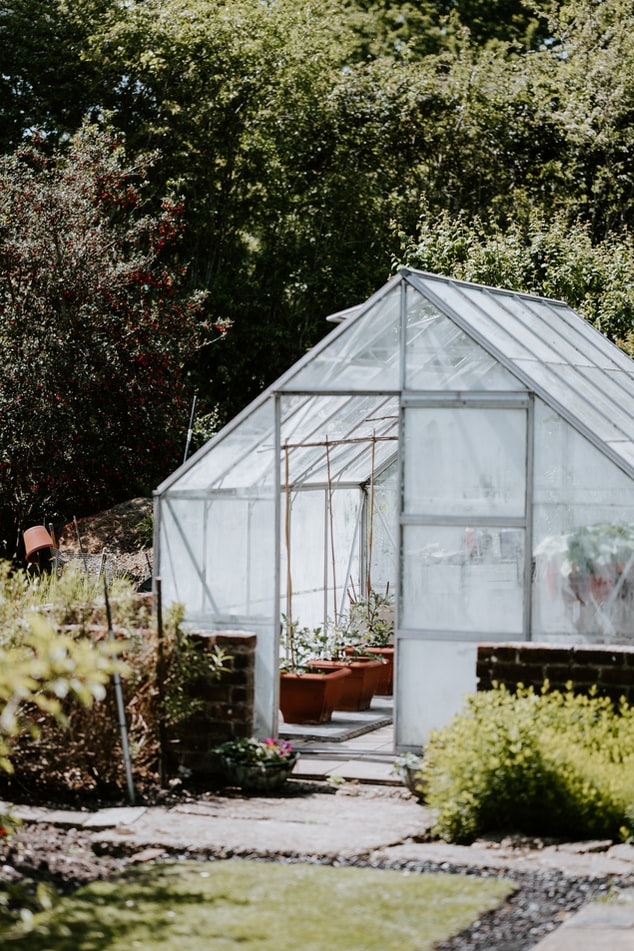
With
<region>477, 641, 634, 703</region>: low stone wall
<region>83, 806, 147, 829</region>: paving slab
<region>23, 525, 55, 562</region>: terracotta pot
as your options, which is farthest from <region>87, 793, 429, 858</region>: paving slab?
<region>23, 525, 55, 562</region>: terracotta pot

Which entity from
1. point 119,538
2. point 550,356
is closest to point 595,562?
point 550,356

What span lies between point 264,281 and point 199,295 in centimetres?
507

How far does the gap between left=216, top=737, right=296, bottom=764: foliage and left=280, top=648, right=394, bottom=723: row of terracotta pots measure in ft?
Result: 6.98

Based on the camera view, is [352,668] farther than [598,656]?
Yes

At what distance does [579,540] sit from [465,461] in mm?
913

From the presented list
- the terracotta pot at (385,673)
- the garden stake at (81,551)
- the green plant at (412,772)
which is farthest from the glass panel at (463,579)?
the garden stake at (81,551)

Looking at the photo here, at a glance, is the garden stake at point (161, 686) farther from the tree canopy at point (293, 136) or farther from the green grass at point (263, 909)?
the tree canopy at point (293, 136)

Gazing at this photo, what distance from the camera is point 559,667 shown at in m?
6.92

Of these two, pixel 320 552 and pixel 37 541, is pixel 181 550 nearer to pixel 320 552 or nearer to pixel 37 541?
pixel 320 552

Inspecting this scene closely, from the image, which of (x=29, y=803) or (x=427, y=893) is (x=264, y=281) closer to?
(x=29, y=803)

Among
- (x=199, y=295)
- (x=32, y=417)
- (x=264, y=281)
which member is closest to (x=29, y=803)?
(x=32, y=417)

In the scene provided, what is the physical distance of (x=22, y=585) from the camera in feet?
25.3

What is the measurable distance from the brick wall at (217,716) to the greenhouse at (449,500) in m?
0.42

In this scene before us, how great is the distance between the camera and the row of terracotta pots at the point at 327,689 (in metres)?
9.54
